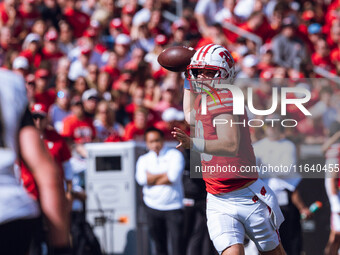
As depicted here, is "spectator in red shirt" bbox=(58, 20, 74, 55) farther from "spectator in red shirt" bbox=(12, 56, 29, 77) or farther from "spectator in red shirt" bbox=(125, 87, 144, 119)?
"spectator in red shirt" bbox=(125, 87, 144, 119)

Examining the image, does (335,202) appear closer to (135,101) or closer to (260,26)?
(135,101)

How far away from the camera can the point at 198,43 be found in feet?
37.3

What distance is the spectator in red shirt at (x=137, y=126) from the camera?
912 cm

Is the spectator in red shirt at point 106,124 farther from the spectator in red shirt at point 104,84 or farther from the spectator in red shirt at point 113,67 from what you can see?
the spectator in red shirt at point 113,67

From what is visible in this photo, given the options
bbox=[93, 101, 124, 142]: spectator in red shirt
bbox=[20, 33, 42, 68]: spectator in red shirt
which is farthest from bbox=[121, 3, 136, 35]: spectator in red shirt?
bbox=[93, 101, 124, 142]: spectator in red shirt

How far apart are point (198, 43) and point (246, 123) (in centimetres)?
657

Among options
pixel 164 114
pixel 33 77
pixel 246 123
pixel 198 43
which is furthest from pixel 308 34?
pixel 246 123

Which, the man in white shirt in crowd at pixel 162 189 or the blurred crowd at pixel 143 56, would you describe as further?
the blurred crowd at pixel 143 56

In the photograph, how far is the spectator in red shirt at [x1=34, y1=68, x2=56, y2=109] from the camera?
9.82m

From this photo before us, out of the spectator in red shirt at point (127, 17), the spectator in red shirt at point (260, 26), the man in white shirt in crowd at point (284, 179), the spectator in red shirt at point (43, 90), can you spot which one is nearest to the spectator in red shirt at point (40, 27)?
the spectator in red shirt at point (43, 90)

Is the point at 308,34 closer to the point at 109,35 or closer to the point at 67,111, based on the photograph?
the point at 109,35

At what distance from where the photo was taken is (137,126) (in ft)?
30.2

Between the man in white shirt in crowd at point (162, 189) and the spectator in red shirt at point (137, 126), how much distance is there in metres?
0.87

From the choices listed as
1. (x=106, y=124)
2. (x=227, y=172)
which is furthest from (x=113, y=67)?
(x=227, y=172)
